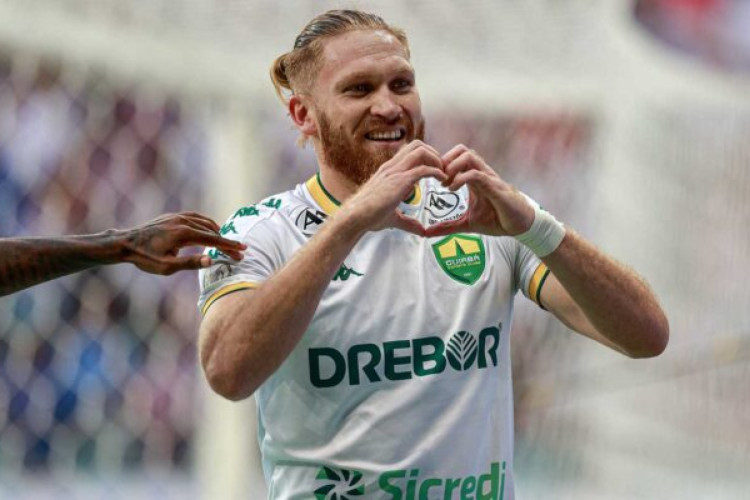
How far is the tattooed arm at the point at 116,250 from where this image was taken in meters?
2.34

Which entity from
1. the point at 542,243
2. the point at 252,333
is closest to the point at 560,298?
the point at 542,243

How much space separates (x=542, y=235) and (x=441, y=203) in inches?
15.0

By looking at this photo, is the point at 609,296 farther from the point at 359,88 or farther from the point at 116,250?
the point at 116,250

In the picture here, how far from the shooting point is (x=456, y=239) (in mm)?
2623

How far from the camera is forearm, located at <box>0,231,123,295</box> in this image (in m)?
2.36

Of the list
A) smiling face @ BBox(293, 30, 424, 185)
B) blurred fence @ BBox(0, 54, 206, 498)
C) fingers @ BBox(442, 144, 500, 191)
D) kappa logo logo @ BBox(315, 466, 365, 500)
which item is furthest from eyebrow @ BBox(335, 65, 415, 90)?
blurred fence @ BBox(0, 54, 206, 498)

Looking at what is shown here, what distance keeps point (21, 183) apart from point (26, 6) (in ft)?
2.06

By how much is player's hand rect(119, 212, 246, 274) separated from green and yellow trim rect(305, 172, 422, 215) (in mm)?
308

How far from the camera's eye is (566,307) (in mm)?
2592

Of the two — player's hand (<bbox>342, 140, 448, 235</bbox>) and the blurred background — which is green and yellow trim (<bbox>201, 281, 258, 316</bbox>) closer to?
player's hand (<bbox>342, 140, 448, 235</bbox>)

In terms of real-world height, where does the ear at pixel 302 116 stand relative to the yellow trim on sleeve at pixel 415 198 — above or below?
above

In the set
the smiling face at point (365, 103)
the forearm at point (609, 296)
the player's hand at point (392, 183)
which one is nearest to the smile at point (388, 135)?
the smiling face at point (365, 103)

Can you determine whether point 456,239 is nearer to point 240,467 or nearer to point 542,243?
point 542,243

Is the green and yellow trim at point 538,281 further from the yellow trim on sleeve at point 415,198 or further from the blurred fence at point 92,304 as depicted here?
the blurred fence at point 92,304
